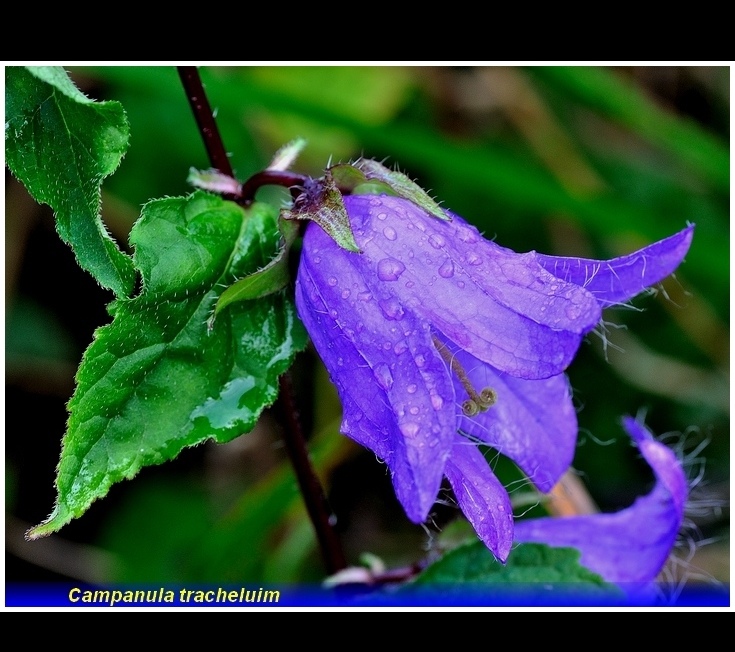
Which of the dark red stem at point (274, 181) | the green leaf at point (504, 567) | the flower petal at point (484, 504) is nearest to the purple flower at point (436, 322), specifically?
the flower petal at point (484, 504)

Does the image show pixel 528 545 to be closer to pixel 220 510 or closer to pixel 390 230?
pixel 390 230

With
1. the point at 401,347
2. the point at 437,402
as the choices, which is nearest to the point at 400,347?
the point at 401,347

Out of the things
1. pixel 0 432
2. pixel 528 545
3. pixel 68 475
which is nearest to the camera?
pixel 68 475

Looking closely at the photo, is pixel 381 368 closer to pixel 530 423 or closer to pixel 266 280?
pixel 266 280

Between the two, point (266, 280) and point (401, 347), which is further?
point (266, 280)

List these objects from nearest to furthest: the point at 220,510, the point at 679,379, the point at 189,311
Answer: the point at 189,311
the point at 220,510
the point at 679,379

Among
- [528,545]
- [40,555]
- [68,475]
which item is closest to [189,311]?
[68,475]

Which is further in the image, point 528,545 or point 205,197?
point 528,545
